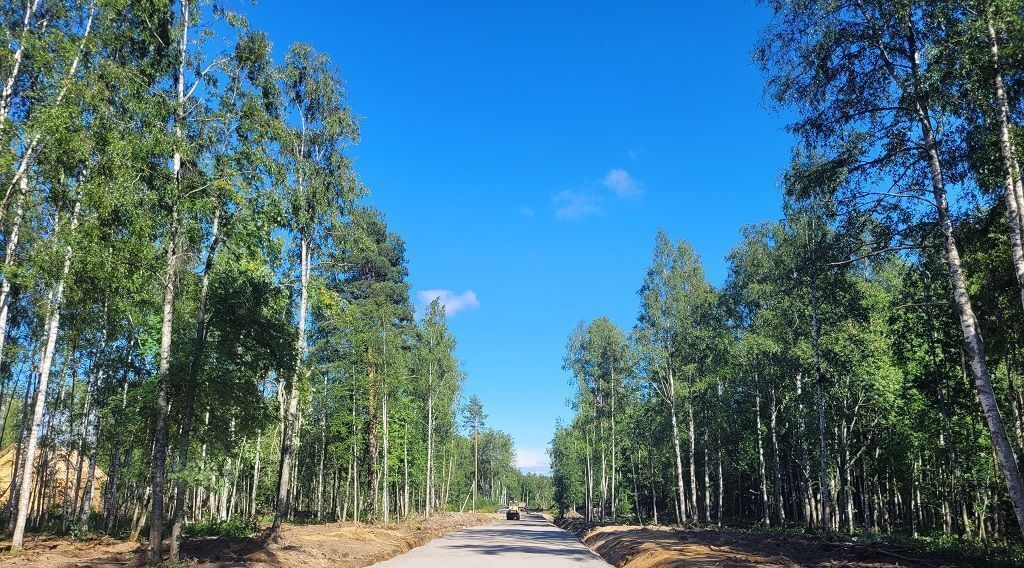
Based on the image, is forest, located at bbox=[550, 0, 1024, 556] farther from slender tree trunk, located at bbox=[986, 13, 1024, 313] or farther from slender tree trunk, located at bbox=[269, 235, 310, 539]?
slender tree trunk, located at bbox=[269, 235, 310, 539]

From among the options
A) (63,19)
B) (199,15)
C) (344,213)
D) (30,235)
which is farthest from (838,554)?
(63,19)

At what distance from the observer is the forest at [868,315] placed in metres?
11.1

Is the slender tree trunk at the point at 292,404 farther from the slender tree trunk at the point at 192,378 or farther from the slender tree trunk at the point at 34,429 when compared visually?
the slender tree trunk at the point at 34,429

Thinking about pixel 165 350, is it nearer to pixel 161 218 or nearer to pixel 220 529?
pixel 161 218

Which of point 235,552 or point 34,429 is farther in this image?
point 34,429

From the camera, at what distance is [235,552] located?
14117mm

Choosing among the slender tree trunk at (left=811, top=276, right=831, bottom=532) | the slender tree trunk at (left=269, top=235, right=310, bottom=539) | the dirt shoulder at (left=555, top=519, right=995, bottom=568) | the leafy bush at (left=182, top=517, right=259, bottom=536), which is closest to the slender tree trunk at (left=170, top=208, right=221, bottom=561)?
the slender tree trunk at (left=269, top=235, right=310, bottom=539)

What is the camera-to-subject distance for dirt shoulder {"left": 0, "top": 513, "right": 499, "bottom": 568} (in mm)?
12000

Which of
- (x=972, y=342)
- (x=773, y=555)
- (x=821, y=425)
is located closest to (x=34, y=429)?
(x=773, y=555)

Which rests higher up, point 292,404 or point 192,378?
point 192,378

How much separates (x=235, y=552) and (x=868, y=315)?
2298cm

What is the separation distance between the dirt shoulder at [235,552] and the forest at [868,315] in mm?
14716

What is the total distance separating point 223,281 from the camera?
13750 millimetres

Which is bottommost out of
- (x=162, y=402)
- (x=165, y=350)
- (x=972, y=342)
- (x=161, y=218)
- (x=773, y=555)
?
(x=773, y=555)
